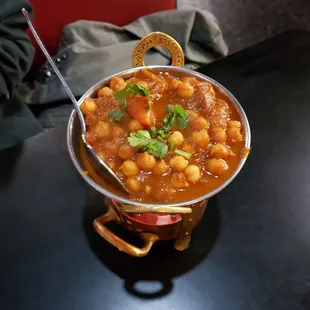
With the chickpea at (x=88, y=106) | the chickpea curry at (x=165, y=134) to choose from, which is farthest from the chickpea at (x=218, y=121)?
the chickpea at (x=88, y=106)

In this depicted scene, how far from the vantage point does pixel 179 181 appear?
1.04m

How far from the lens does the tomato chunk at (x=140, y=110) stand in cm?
114

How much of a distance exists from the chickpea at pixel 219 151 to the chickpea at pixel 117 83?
0.32 meters

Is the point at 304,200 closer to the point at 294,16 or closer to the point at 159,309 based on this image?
the point at 159,309

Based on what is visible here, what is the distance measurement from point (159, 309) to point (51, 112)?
2.95 feet

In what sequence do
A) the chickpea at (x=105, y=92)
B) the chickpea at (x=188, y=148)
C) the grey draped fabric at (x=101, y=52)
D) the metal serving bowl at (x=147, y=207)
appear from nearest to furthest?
the metal serving bowl at (x=147, y=207) < the chickpea at (x=188, y=148) < the chickpea at (x=105, y=92) < the grey draped fabric at (x=101, y=52)

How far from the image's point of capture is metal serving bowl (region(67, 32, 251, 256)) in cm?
99

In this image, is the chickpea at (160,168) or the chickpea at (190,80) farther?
the chickpea at (190,80)

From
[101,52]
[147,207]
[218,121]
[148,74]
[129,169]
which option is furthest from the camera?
[101,52]

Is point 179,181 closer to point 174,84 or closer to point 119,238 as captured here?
point 119,238

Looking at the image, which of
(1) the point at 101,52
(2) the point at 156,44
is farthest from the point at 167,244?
(1) the point at 101,52

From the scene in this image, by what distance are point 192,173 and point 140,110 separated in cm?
23

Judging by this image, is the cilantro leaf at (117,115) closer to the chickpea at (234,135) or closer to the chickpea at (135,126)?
the chickpea at (135,126)

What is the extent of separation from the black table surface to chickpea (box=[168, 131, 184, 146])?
1.09ft
